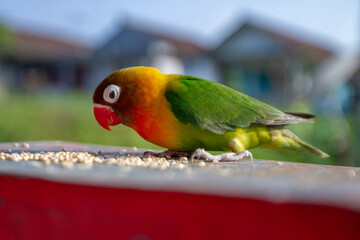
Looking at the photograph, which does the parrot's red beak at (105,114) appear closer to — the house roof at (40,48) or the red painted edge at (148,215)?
the red painted edge at (148,215)

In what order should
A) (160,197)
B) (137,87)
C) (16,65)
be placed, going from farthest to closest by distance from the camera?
(16,65)
(137,87)
(160,197)

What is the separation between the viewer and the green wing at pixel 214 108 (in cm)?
231

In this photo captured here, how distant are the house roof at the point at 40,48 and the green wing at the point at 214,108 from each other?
70.5ft

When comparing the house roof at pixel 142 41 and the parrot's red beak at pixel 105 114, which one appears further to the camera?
the house roof at pixel 142 41

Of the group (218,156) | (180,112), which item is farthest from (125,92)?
(218,156)

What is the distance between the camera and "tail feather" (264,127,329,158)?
2.67m

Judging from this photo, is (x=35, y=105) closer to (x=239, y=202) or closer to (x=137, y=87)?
(x=137, y=87)

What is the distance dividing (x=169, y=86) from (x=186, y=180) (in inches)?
52.3

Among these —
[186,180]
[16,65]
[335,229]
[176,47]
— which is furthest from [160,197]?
[16,65]

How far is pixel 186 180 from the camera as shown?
1.14m

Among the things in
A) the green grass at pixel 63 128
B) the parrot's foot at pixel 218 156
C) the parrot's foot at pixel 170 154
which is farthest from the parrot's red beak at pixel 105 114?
the green grass at pixel 63 128

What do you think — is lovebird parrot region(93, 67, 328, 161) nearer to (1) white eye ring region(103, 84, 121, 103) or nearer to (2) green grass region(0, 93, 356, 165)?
(1) white eye ring region(103, 84, 121, 103)

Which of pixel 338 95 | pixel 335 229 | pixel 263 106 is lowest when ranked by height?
pixel 335 229

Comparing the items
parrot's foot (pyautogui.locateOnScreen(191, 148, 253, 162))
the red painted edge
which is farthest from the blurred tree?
the red painted edge
